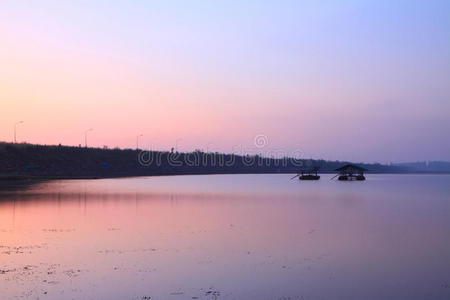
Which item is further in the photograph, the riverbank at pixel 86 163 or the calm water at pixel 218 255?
the riverbank at pixel 86 163

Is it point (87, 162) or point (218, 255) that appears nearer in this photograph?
point (218, 255)

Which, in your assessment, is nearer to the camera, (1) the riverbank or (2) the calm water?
(2) the calm water

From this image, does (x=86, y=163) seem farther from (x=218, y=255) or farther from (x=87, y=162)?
(x=218, y=255)

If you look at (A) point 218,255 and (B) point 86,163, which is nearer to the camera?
(A) point 218,255

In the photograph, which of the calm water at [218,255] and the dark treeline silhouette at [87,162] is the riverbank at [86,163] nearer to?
the dark treeline silhouette at [87,162]

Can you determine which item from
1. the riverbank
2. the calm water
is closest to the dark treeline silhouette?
the riverbank

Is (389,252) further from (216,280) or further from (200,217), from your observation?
(200,217)

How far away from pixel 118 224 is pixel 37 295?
46.0 ft

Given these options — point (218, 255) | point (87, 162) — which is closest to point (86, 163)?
point (87, 162)

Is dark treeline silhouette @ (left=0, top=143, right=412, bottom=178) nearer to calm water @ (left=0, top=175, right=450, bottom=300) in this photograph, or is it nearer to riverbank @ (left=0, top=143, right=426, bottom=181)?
riverbank @ (left=0, top=143, right=426, bottom=181)

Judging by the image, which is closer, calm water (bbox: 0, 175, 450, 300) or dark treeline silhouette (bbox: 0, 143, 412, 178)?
calm water (bbox: 0, 175, 450, 300)

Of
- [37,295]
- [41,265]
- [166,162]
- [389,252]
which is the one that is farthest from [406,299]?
[166,162]

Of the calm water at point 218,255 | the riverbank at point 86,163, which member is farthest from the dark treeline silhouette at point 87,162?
the calm water at point 218,255

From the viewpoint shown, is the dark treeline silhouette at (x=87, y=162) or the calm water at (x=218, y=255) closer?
the calm water at (x=218, y=255)
